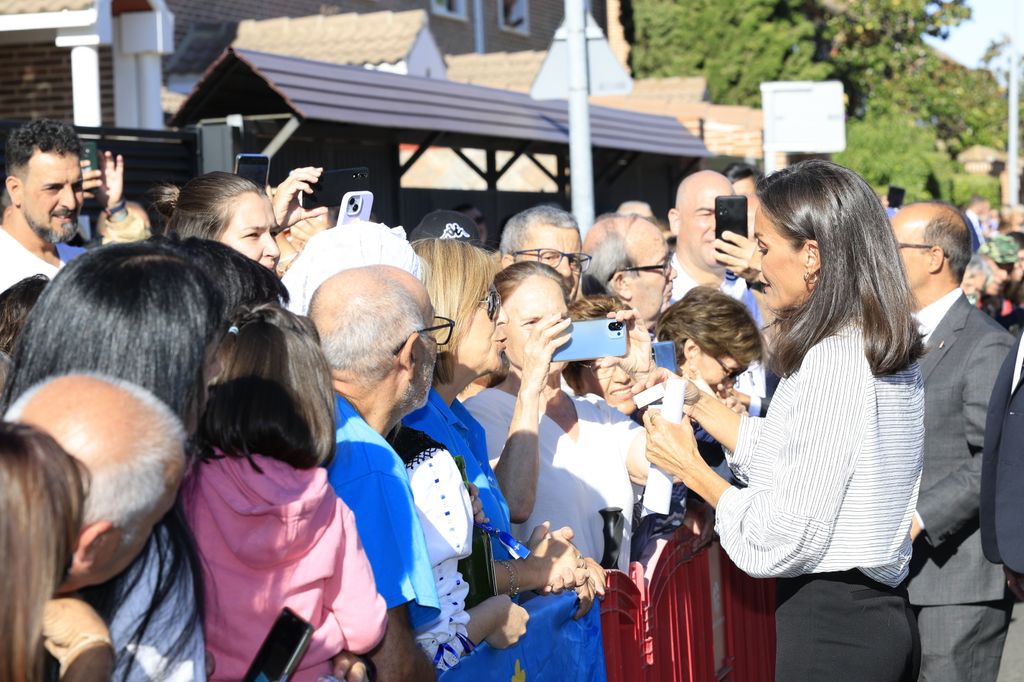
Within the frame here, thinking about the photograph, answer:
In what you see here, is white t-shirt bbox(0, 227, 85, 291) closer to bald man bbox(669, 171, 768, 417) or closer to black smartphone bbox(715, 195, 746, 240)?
black smartphone bbox(715, 195, 746, 240)

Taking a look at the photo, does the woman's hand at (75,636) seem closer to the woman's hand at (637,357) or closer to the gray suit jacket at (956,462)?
the woman's hand at (637,357)

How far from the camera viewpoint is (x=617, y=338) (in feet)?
14.2

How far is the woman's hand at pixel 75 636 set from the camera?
181 centimetres

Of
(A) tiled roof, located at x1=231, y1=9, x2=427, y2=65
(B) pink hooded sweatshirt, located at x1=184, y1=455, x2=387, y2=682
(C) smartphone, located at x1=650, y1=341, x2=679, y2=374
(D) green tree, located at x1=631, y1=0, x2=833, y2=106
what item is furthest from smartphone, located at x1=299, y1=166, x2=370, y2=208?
(D) green tree, located at x1=631, y1=0, x2=833, y2=106

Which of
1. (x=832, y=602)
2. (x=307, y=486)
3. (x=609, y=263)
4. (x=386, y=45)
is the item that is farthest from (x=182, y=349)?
(x=386, y=45)

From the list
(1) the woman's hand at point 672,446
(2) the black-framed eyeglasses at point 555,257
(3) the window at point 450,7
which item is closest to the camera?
(1) the woman's hand at point 672,446

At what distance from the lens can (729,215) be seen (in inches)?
231

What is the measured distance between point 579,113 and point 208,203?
15.3 feet

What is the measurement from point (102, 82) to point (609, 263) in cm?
1044

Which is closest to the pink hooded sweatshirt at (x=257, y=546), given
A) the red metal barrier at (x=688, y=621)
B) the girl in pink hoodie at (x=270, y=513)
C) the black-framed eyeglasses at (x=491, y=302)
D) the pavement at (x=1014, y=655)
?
the girl in pink hoodie at (x=270, y=513)

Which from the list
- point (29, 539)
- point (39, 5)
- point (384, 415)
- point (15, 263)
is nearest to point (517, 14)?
point (39, 5)

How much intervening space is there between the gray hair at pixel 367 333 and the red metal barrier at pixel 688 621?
135 cm

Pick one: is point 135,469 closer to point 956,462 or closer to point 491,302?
point 491,302

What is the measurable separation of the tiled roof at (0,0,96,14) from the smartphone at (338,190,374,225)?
8.99 m
